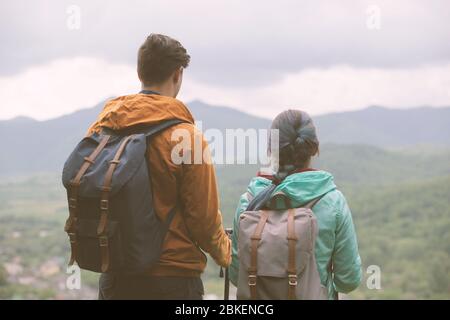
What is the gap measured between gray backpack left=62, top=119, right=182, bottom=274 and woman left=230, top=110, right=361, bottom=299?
0.49 m

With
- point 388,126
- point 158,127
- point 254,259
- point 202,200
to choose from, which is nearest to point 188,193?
point 202,200

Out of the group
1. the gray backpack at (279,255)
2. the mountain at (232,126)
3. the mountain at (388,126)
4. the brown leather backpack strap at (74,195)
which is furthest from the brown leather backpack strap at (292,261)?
the mountain at (388,126)

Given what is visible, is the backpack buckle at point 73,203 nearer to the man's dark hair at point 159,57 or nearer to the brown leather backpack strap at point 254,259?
the man's dark hair at point 159,57

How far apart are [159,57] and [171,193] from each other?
22.4 inches

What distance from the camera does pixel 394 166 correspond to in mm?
78750

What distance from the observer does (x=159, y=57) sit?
2.66 meters

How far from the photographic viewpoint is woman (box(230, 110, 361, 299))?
266 centimetres

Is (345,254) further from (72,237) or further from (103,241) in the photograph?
(72,237)

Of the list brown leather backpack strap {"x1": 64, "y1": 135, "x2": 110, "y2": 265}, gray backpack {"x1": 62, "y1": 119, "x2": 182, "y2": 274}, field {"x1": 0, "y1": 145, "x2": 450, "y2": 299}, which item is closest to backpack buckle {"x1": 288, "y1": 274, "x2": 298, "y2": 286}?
gray backpack {"x1": 62, "y1": 119, "x2": 182, "y2": 274}

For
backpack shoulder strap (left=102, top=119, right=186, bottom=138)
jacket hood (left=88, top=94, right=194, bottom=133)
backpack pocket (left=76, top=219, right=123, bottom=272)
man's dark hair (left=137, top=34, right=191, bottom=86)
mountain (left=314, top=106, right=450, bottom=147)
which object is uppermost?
man's dark hair (left=137, top=34, right=191, bottom=86)

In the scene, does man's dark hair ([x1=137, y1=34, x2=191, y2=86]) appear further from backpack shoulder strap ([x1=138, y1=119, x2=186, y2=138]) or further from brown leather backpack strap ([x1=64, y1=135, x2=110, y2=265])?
brown leather backpack strap ([x1=64, y1=135, x2=110, y2=265])
